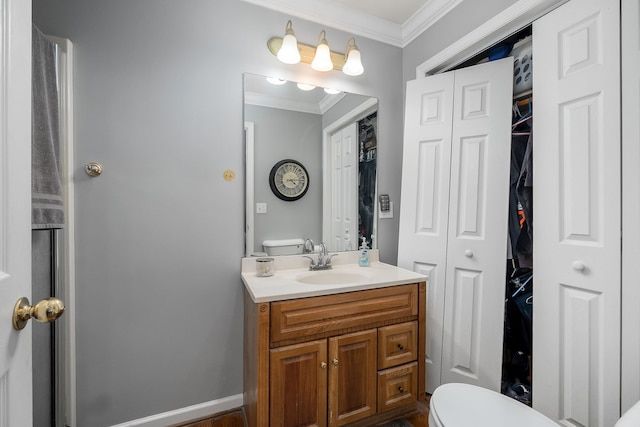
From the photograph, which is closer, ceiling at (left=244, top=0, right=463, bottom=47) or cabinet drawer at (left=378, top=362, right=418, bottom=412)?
cabinet drawer at (left=378, top=362, right=418, bottom=412)

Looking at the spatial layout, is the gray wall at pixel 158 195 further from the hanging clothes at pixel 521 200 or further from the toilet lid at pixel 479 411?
the hanging clothes at pixel 521 200

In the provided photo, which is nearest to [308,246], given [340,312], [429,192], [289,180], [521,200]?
[289,180]

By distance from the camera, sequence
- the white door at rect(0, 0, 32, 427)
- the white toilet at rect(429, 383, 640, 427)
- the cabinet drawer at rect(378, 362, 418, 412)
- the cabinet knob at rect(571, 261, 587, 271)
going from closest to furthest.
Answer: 1. the white door at rect(0, 0, 32, 427)
2. the white toilet at rect(429, 383, 640, 427)
3. the cabinet knob at rect(571, 261, 587, 271)
4. the cabinet drawer at rect(378, 362, 418, 412)

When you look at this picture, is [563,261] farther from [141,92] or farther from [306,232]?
[141,92]

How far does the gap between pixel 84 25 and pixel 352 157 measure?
1544 millimetres

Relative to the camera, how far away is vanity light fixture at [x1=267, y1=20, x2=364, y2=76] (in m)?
1.60

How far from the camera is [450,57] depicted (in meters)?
1.72

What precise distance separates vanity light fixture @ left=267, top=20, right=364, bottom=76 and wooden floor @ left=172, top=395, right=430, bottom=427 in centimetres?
202

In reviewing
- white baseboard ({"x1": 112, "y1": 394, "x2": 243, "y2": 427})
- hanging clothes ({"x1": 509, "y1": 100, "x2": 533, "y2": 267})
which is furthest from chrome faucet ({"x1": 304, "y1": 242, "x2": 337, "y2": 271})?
hanging clothes ({"x1": 509, "y1": 100, "x2": 533, "y2": 267})

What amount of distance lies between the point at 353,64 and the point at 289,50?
1.38ft

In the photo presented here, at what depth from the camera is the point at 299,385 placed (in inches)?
50.1

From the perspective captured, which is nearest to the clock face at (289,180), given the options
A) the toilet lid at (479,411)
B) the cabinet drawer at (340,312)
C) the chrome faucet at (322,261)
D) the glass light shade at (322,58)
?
the chrome faucet at (322,261)

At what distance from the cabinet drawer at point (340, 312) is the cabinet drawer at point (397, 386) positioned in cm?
26

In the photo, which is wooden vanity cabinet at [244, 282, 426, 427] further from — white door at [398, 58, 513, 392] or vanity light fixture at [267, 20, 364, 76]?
vanity light fixture at [267, 20, 364, 76]
